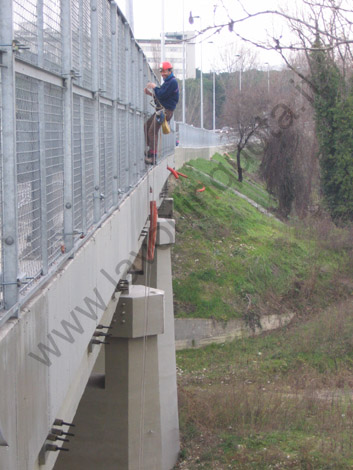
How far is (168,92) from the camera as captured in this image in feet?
39.7

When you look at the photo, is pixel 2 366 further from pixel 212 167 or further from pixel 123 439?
pixel 212 167

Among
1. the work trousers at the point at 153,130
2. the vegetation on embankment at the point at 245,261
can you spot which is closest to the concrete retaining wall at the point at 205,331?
the vegetation on embankment at the point at 245,261

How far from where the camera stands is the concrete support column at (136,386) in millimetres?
13781

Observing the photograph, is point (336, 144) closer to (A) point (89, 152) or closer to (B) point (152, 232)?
(B) point (152, 232)

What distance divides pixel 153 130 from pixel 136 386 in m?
4.93

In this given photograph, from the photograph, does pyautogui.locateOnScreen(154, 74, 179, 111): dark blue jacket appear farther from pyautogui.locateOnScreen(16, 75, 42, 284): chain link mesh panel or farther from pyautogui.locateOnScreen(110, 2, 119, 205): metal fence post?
pyautogui.locateOnScreen(16, 75, 42, 284): chain link mesh panel

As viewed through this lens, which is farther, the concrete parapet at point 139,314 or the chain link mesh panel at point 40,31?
the concrete parapet at point 139,314

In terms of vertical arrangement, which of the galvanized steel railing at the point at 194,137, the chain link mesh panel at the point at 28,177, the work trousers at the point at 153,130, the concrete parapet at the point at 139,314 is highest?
the galvanized steel railing at the point at 194,137

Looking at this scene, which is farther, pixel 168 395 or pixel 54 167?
pixel 168 395

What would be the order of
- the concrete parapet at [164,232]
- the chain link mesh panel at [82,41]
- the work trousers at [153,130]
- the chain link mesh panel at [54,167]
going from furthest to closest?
the concrete parapet at [164,232], the work trousers at [153,130], the chain link mesh panel at [82,41], the chain link mesh panel at [54,167]

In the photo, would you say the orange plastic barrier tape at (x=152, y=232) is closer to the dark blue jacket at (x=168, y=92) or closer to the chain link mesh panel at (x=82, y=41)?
the dark blue jacket at (x=168, y=92)

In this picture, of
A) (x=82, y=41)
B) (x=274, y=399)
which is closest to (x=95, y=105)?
(x=82, y=41)

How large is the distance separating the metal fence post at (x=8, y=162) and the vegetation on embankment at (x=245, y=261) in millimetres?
21994

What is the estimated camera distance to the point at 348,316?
25.8 meters
